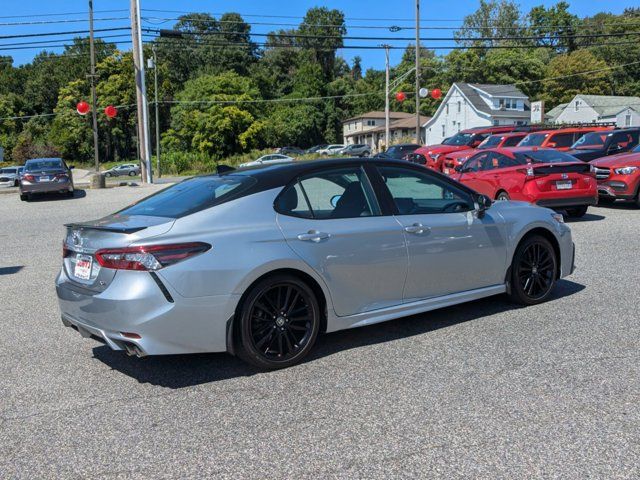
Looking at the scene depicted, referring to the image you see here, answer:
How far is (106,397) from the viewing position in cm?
426

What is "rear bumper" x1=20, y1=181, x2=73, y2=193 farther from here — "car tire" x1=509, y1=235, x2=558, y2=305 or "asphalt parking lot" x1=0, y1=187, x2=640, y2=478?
"car tire" x1=509, y1=235, x2=558, y2=305

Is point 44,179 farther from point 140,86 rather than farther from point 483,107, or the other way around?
point 483,107

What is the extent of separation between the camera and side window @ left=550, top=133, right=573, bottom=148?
2062 cm

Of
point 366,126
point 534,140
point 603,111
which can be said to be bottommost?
point 534,140

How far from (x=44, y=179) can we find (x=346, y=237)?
19.2 metres

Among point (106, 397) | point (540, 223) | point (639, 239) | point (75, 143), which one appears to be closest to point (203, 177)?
point (106, 397)

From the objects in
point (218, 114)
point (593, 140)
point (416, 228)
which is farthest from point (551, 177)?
point (218, 114)

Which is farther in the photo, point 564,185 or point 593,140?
point 593,140

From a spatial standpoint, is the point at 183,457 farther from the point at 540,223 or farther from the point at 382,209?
the point at 540,223

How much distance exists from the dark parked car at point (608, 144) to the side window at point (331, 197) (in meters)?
14.0

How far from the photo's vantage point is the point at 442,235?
5.39 metres

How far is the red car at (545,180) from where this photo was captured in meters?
12.1

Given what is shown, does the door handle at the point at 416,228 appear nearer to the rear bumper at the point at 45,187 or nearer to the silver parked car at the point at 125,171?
the rear bumper at the point at 45,187

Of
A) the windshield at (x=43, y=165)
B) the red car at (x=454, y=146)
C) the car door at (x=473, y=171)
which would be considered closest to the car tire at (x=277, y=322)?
the car door at (x=473, y=171)
